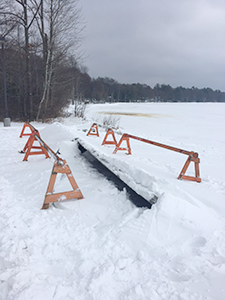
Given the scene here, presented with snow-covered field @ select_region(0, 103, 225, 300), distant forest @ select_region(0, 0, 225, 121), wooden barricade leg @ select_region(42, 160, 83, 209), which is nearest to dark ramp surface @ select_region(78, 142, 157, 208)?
snow-covered field @ select_region(0, 103, 225, 300)

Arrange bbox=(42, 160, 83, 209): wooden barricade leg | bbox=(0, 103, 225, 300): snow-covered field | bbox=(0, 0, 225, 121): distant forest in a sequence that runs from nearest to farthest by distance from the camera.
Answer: bbox=(0, 103, 225, 300): snow-covered field → bbox=(42, 160, 83, 209): wooden barricade leg → bbox=(0, 0, 225, 121): distant forest

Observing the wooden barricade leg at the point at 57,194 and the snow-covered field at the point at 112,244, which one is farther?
the wooden barricade leg at the point at 57,194

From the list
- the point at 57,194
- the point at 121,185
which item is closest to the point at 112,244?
the point at 57,194

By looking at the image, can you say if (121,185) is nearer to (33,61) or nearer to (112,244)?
(112,244)

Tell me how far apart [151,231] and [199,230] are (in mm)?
639

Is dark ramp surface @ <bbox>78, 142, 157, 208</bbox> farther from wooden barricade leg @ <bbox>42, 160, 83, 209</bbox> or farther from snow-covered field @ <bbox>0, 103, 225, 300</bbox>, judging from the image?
wooden barricade leg @ <bbox>42, 160, 83, 209</bbox>

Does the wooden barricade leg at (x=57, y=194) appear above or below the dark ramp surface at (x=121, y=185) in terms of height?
above

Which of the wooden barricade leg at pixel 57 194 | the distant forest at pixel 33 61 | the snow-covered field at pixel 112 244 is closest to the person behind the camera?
the snow-covered field at pixel 112 244

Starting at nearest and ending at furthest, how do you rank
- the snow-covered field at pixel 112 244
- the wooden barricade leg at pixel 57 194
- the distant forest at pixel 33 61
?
the snow-covered field at pixel 112 244
the wooden barricade leg at pixel 57 194
the distant forest at pixel 33 61

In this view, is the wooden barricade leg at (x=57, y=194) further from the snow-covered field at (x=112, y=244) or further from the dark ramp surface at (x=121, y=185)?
the dark ramp surface at (x=121, y=185)

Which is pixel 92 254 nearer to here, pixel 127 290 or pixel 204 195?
pixel 127 290

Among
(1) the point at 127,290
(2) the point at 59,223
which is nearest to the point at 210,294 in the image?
(1) the point at 127,290

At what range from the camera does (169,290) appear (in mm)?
1914

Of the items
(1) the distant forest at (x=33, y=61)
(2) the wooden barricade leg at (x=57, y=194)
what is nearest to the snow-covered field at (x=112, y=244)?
(2) the wooden barricade leg at (x=57, y=194)
